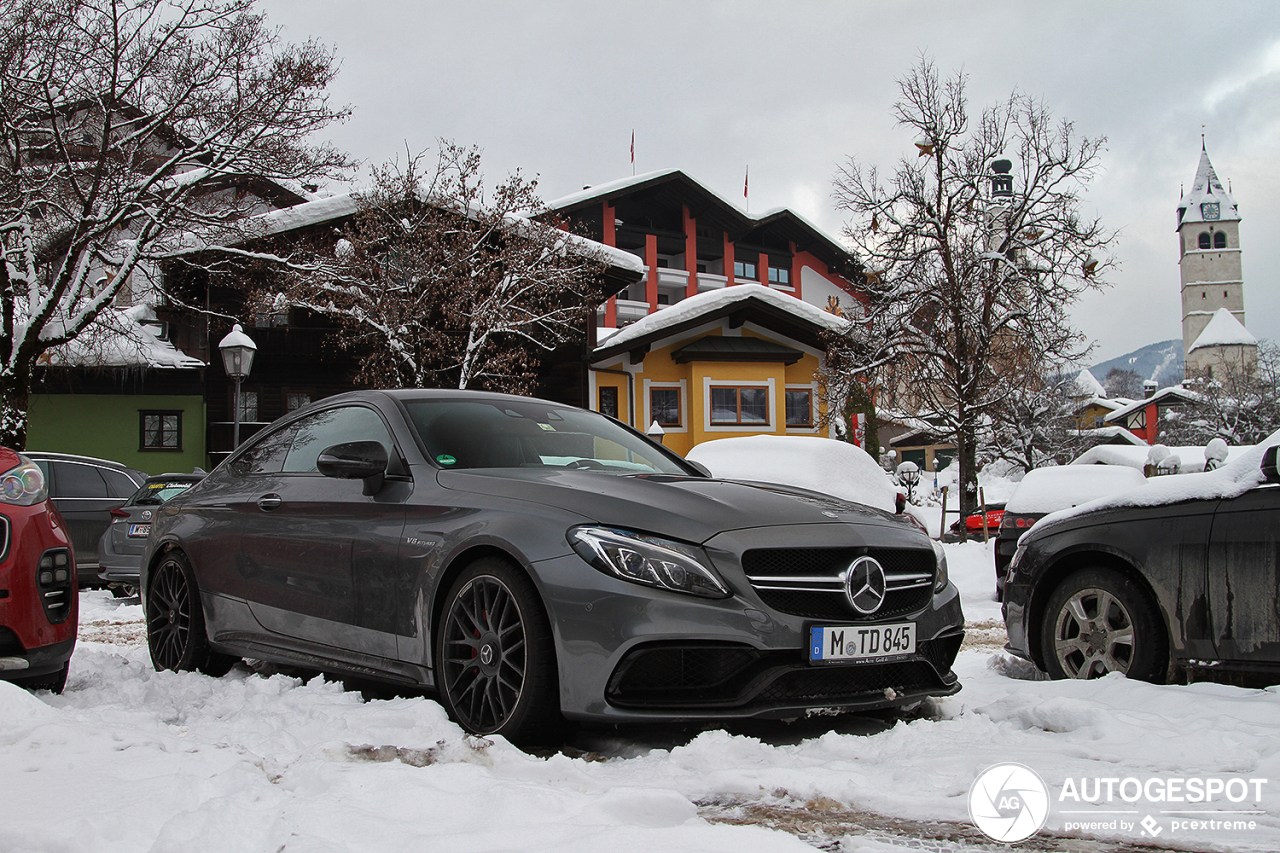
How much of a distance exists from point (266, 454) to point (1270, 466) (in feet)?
15.7

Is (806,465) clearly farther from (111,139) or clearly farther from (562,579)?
(111,139)

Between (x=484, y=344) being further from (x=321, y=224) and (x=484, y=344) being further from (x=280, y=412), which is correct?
(x=280, y=412)

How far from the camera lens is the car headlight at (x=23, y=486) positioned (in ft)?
14.3

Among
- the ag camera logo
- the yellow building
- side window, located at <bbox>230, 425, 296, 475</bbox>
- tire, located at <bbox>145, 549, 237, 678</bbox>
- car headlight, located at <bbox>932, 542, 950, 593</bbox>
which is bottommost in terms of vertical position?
the ag camera logo

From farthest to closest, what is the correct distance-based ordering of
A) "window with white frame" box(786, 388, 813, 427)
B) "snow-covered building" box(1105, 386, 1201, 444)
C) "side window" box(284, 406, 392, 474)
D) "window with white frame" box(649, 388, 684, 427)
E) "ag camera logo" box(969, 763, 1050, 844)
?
"snow-covered building" box(1105, 386, 1201, 444)
"window with white frame" box(786, 388, 813, 427)
"window with white frame" box(649, 388, 684, 427)
"side window" box(284, 406, 392, 474)
"ag camera logo" box(969, 763, 1050, 844)

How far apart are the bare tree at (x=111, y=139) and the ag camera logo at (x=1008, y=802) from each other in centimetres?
1991

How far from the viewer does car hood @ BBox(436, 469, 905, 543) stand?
3.55 meters

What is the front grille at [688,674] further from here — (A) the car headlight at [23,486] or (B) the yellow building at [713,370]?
(B) the yellow building at [713,370]

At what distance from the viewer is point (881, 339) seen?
96.2 ft

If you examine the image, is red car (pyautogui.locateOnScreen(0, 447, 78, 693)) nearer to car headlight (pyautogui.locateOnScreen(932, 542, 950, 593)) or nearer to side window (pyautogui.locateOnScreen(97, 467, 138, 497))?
car headlight (pyautogui.locateOnScreen(932, 542, 950, 593))

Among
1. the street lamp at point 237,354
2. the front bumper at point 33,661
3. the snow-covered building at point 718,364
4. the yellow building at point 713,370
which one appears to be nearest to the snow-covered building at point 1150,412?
the snow-covered building at point 718,364

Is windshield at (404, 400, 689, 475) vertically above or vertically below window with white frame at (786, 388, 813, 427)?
below

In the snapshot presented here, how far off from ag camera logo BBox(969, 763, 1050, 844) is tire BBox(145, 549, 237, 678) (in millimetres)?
3990

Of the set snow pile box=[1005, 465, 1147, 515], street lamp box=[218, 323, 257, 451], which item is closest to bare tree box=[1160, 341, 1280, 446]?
snow pile box=[1005, 465, 1147, 515]
